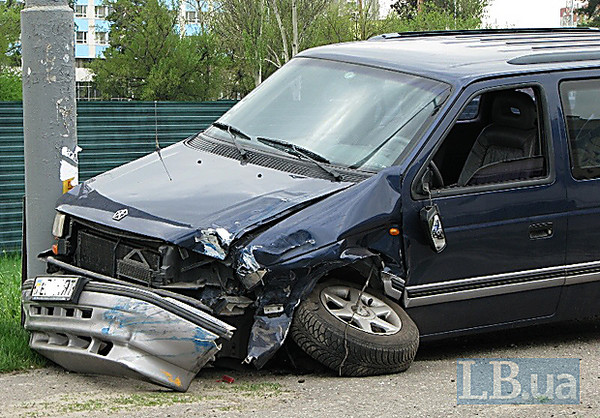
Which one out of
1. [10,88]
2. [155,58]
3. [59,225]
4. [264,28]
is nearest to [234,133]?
[59,225]

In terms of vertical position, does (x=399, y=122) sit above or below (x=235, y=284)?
above

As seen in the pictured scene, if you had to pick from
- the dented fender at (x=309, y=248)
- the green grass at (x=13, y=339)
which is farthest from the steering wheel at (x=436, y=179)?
the green grass at (x=13, y=339)

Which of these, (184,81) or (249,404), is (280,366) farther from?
(184,81)

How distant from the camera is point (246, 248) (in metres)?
5.05

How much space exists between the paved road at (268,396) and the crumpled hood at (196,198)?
0.73m

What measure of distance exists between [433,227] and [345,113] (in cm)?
98

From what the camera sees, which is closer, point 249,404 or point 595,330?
point 249,404

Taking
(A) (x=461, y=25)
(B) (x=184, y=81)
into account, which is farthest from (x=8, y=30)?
(A) (x=461, y=25)

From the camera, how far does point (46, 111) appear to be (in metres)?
6.01

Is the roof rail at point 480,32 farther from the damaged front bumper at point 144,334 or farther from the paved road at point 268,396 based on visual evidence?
the damaged front bumper at point 144,334

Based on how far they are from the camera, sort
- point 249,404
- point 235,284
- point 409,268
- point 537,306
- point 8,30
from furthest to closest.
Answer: point 8,30 → point 537,306 → point 409,268 → point 235,284 → point 249,404

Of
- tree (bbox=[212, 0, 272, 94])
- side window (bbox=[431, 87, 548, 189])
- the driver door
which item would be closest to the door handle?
the driver door

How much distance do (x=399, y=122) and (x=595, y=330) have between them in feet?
7.88

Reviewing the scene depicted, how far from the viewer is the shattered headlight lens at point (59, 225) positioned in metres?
5.83
